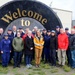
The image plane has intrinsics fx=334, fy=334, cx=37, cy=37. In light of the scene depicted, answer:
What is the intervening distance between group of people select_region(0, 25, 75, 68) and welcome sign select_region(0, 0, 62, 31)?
1723 millimetres

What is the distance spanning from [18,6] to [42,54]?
2770 mm

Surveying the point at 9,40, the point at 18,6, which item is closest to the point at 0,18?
the point at 18,6

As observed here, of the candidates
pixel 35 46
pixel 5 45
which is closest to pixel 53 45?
pixel 35 46

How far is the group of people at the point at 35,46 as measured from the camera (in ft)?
43.1

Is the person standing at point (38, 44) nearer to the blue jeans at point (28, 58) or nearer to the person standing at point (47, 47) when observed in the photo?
the blue jeans at point (28, 58)

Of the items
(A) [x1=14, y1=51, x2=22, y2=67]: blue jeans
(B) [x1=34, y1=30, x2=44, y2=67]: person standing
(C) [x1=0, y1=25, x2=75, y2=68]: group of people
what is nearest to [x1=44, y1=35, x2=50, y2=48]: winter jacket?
(C) [x1=0, y1=25, x2=75, y2=68]: group of people

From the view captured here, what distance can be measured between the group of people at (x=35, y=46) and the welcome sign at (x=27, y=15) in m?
1.72

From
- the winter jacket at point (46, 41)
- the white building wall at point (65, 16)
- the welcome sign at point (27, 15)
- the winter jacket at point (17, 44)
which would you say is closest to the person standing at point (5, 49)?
the winter jacket at point (17, 44)

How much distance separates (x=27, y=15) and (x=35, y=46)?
2.79 metres

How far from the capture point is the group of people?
13.1 meters

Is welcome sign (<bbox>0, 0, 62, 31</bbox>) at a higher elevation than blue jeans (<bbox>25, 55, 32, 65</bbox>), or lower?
higher

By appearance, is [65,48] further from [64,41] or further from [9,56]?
[9,56]

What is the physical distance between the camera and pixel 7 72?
12625 mm

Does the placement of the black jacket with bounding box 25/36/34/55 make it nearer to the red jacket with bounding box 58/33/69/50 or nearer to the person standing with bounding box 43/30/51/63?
the person standing with bounding box 43/30/51/63
